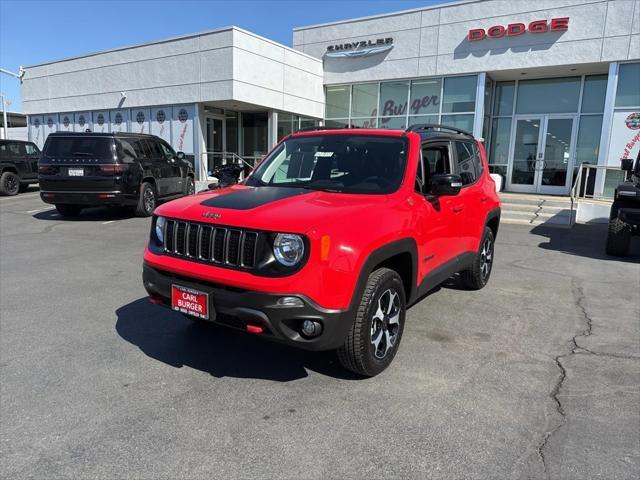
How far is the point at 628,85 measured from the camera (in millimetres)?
14359

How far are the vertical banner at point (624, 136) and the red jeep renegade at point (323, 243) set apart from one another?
42.3 feet

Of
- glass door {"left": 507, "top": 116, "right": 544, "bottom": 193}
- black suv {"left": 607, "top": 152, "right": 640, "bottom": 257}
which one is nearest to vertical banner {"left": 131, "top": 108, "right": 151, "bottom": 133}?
glass door {"left": 507, "top": 116, "right": 544, "bottom": 193}

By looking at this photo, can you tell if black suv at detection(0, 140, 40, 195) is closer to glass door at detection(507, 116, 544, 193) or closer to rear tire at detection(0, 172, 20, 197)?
rear tire at detection(0, 172, 20, 197)

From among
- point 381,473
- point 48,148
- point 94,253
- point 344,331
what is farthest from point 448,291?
point 48,148

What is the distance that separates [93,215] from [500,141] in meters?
13.9

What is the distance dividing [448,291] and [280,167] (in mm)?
2797

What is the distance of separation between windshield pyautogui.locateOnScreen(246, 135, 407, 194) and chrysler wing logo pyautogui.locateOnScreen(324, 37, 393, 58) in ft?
49.3

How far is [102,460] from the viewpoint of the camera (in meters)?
2.60

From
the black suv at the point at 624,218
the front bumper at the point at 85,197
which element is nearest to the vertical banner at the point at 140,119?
the front bumper at the point at 85,197

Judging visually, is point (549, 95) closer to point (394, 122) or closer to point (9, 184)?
point (394, 122)

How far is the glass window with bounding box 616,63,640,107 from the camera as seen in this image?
14234 millimetres

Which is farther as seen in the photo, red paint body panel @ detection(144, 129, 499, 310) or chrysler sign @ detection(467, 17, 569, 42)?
chrysler sign @ detection(467, 17, 569, 42)

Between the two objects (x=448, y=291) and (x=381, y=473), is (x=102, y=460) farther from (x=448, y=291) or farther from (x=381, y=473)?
(x=448, y=291)

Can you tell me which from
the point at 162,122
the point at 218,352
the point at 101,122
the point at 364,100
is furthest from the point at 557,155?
the point at 101,122
